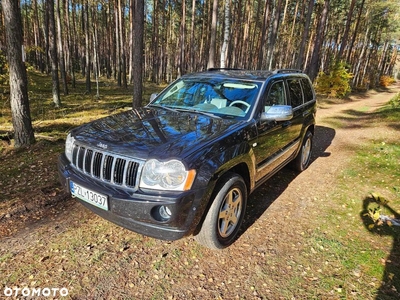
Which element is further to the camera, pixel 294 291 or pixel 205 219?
pixel 205 219

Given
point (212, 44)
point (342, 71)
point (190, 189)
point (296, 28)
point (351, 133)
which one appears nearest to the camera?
point (190, 189)

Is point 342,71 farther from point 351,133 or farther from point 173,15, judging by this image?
point 173,15

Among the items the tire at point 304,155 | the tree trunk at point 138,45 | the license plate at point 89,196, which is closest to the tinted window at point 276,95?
the tire at point 304,155

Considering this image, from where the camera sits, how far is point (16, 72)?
5605mm

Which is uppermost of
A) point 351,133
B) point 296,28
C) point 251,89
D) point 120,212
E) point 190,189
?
point 296,28


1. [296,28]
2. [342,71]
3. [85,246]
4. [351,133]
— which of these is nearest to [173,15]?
[296,28]

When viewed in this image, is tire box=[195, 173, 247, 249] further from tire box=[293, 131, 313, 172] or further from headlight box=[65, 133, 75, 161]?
tire box=[293, 131, 313, 172]

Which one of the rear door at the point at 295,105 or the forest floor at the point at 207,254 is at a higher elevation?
the rear door at the point at 295,105

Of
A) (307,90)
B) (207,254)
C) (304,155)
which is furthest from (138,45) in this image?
(207,254)

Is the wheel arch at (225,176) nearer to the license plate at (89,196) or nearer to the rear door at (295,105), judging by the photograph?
the license plate at (89,196)

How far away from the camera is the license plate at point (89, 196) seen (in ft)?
8.37

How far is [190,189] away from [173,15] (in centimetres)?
3671

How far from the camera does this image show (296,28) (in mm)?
33812

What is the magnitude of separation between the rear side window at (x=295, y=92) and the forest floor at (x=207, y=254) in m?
1.63
